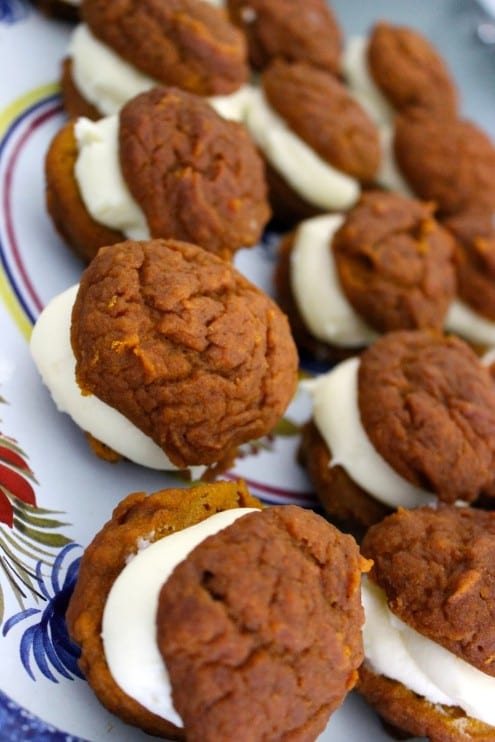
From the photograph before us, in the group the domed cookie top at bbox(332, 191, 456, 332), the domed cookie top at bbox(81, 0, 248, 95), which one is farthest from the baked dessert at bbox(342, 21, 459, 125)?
the domed cookie top at bbox(81, 0, 248, 95)

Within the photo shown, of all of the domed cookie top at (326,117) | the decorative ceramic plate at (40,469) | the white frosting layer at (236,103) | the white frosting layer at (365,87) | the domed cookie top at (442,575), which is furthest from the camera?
the white frosting layer at (365,87)

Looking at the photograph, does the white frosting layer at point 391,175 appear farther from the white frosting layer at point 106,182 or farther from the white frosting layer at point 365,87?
the white frosting layer at point 106,182

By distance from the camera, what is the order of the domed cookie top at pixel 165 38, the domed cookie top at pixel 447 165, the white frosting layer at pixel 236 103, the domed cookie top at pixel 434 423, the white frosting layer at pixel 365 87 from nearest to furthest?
1. the domed cookie top at pixel 434 423
2. the domed cookie top at pixel 165 38
3. the white frosting layer at pixel 236 103
4. the domed cookie top at pixel 447 165
5. the white frosting layer at pixel 365 87

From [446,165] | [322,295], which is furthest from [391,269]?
[446,165]

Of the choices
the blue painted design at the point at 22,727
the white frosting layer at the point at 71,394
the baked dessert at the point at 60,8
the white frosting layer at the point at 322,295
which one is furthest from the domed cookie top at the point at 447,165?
the blue painted design at the point at 22,727

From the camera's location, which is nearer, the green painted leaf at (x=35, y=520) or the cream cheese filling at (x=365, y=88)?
the green painted leaf at (x=35, y=520)

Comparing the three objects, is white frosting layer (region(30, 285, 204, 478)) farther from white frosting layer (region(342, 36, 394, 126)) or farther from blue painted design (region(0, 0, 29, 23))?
white frosting layer (region(342, 36, 394, 126))
